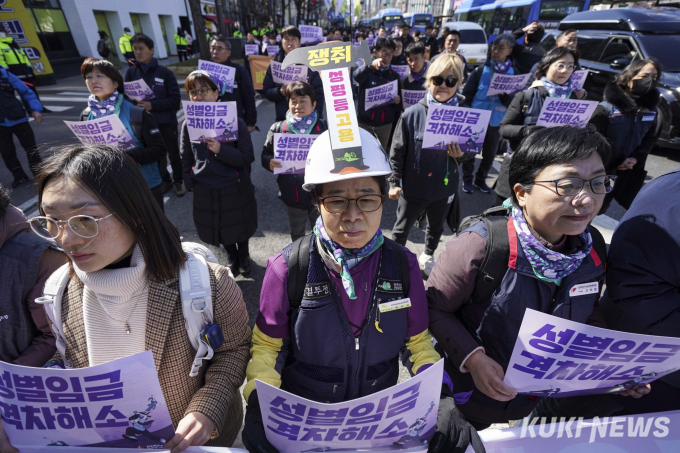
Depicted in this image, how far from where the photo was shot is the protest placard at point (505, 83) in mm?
4902

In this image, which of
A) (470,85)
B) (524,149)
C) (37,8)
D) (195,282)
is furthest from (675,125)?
(37,8)

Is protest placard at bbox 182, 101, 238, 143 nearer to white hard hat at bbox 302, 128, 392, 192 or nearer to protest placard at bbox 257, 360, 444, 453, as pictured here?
white hard hat at bbox 302, 128, 392, 192

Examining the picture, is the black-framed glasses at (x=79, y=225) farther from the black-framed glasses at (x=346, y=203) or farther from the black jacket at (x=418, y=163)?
the black jacket at (x=418, y=163)

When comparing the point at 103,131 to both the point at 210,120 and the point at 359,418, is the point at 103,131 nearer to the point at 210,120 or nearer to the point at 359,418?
the point at 210,120

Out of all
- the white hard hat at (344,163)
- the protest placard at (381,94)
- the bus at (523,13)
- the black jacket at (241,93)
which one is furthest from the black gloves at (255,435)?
the bus at (523,13)

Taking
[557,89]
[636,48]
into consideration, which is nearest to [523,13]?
[636,48]

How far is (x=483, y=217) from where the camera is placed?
1.66m

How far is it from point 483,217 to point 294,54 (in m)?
1.12

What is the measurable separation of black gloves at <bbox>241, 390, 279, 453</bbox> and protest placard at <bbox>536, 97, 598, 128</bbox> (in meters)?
3.61

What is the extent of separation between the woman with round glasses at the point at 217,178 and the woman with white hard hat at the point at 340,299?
1.92 meters

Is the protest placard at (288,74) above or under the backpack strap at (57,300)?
under

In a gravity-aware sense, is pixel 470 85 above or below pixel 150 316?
below

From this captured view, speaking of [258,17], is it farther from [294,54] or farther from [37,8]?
[294,54]

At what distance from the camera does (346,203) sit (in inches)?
52.2
